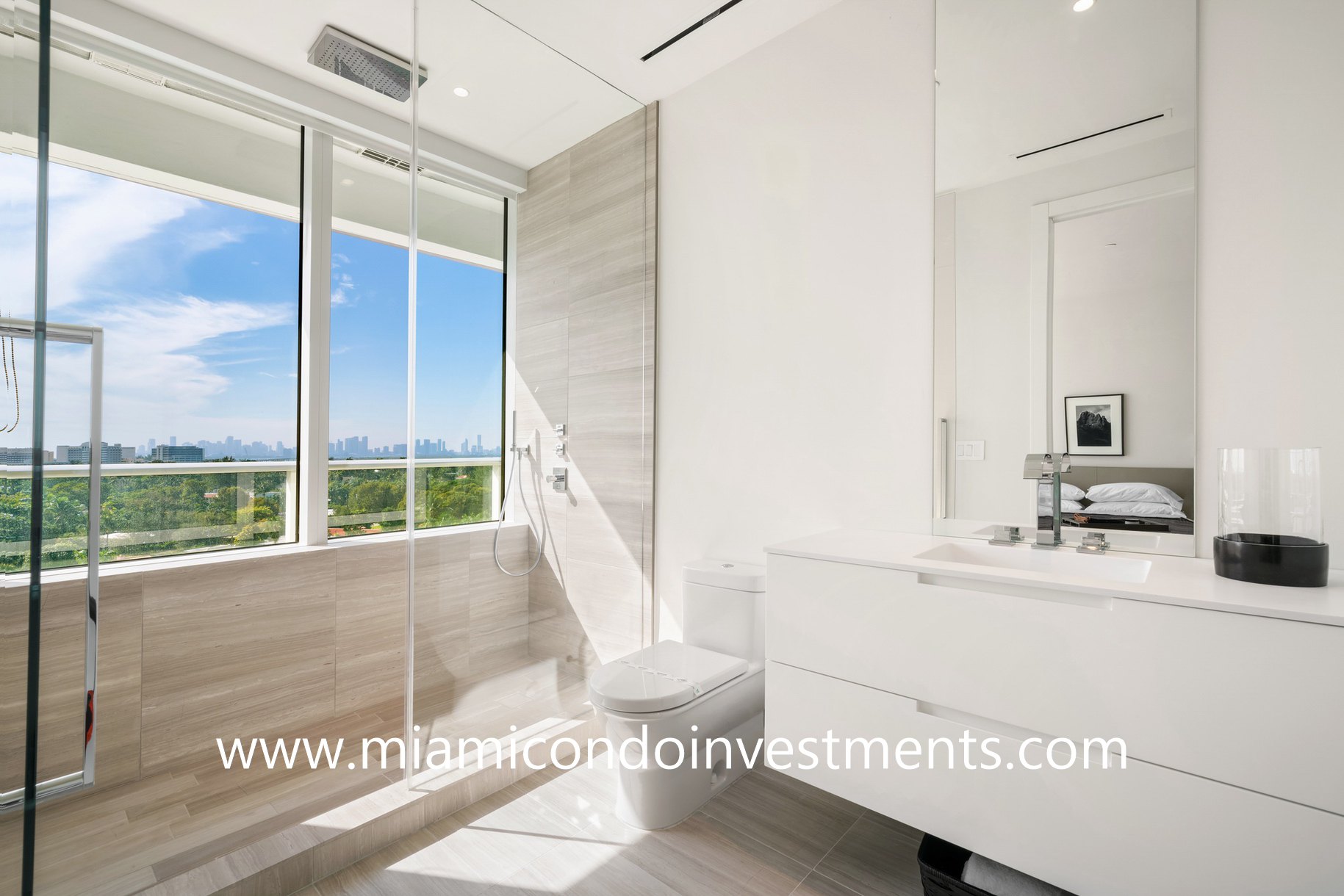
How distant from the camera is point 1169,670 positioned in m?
1.09

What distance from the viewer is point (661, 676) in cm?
178

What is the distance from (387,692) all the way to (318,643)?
14.1 inches

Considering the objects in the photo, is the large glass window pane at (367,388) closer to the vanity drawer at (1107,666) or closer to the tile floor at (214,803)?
the tile floor at (214,803)

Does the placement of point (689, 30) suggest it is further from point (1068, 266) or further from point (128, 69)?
point (128, 69)

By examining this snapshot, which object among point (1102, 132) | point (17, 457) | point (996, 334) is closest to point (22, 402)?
point (17, 457)

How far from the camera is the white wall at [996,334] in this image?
65.9 inches

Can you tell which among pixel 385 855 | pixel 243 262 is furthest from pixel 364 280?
pixel 385 855

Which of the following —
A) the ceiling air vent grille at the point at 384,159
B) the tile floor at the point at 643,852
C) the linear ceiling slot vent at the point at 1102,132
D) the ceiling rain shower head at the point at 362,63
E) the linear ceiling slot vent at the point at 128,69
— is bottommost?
the tile floor at the point at 643,852

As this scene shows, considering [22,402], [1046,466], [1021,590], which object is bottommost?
[1021,590]

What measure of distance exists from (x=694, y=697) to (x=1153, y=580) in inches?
44.0

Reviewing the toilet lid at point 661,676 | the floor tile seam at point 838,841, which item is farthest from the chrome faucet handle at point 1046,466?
the floor tile seam at point 838,841

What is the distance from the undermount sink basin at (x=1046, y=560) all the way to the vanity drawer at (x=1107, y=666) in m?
0.14

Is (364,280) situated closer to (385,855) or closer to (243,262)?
(243,262)

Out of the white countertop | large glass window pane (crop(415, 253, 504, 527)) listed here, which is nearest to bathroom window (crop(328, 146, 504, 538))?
large glass window pane (crop(415, 253, 504, 527))
